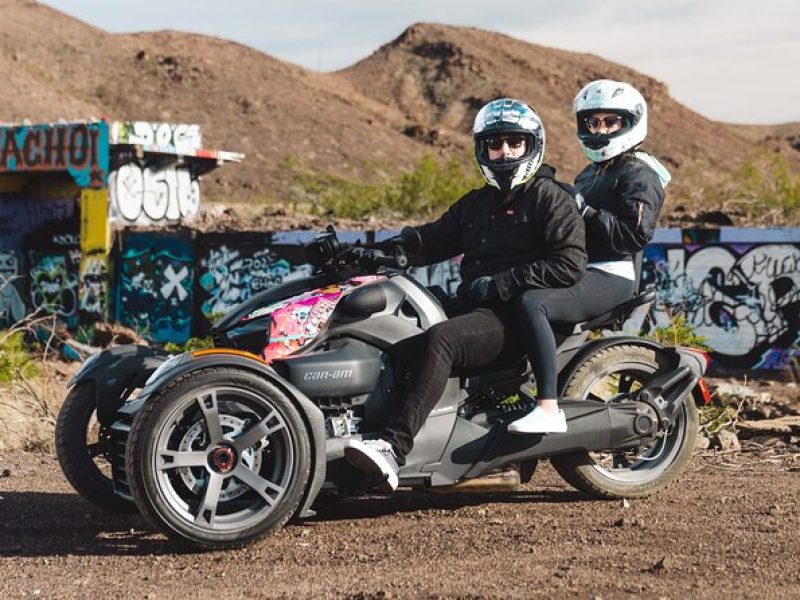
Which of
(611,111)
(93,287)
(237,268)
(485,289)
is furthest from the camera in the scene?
(93,287)

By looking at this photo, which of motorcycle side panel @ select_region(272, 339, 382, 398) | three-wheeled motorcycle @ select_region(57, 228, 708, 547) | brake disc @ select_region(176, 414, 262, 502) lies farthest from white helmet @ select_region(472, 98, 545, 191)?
brake disc @ select_region(176, 414, 262, 502)

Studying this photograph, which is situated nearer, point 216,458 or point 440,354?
point 216,458

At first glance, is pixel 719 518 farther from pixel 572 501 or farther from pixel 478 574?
pixel 478 574

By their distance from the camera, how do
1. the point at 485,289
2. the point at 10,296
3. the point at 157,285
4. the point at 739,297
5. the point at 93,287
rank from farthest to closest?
the point at 10,296 → the point at 93,287 → the point at 157,285 → the point at 739,297 → the point at 485,289

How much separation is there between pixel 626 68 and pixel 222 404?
83.2 m

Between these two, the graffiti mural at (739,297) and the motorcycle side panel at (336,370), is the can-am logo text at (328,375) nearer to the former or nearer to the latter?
the motorcycle side panel at (336,370)

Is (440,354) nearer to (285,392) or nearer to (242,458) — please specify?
(285,392)

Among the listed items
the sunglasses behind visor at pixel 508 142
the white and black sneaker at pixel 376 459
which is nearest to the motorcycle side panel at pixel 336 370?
the white and black sneaker at pixel 376 459

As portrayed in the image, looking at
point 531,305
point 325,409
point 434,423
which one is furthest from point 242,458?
point 531,305

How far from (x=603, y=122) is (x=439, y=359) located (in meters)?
1.96

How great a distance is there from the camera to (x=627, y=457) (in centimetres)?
722

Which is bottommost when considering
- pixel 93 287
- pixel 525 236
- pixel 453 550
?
pixel 93 287

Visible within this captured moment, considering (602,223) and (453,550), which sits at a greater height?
(602,223)

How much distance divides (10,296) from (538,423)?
19265 millimetres
